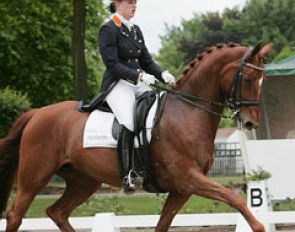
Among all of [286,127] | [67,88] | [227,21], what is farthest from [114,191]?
[227,21]

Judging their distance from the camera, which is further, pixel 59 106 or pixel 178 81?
pixel 59 106

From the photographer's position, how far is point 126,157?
26.8 ft

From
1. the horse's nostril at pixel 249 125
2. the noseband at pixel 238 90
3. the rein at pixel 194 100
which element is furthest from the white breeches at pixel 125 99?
the horse's nostril at pixel 249 125

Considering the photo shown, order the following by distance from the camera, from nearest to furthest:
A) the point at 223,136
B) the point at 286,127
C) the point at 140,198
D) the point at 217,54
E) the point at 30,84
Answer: the point at 217,54 < the point at 286,127 < the point at 140,198 < the point at 30,84 < the point at 223,136

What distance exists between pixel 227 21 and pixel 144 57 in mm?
53367

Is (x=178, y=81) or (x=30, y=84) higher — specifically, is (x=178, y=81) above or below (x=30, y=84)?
above

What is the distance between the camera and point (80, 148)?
8.59m

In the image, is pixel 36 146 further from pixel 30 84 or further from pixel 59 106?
pixel 30 84

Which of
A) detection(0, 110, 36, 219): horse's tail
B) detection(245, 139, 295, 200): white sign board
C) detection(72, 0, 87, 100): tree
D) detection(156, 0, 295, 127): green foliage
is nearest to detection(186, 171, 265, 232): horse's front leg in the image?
detection(0, 110, 36, 219): horse's tail

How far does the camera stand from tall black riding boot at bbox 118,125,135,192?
8164 millimetres

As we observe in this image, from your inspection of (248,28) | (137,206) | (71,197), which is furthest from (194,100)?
(248,28)

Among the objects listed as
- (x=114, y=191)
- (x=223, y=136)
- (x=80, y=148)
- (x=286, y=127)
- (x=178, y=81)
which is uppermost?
(x=178, y=81)

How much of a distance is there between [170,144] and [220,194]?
81cm

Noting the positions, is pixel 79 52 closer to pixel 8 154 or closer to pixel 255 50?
pixel 8 154
